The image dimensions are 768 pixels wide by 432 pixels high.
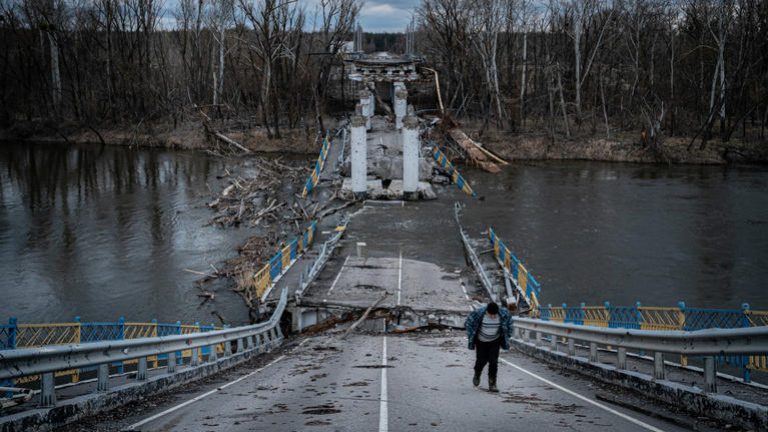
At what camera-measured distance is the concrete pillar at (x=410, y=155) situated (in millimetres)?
39781

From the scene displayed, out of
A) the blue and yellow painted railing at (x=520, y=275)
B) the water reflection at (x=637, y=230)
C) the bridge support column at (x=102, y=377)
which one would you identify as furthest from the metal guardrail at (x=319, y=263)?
the bridge support column at (x=102, y=377)

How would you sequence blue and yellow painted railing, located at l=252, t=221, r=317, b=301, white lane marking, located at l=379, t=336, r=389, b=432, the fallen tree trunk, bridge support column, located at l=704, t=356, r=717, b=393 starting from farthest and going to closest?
the fallen tree trunk → blue and yellow painted railing, located at l=252, t=221, r=317, b=301 → bridge support column, located at l=704, t=356, r=717, b=393 → white lane marking, located at l=379, t=336, r=389, b=432

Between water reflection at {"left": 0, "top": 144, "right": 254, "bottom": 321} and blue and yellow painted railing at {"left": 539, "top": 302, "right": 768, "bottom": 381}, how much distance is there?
11804 mm

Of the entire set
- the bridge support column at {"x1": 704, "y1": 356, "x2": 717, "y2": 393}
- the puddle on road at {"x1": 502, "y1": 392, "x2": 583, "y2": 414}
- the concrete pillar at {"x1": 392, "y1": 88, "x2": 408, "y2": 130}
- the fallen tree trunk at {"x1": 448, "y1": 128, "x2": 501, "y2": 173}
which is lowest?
the puddle on road at {"x1": 502, "y1": 392, "x2": 583, "y2": 414}

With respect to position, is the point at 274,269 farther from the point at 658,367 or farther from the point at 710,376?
the point at 710,376

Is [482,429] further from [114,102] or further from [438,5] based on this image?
[114,102]

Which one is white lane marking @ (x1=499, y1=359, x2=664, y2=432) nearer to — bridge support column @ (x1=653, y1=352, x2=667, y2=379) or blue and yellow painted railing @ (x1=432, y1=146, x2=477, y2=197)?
bridge support column @ (x1=653, y1=352, x2=667, y2=379)

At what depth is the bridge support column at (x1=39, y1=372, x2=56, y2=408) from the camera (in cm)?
720

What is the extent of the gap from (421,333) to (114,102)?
72980 mm

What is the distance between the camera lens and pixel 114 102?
81.6 m

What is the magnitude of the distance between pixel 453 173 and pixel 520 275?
A: 25.9m

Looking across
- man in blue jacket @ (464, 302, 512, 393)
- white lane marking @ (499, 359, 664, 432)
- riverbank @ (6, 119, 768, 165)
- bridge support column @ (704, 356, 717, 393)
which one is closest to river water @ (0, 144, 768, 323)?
riverbank @ (6, 119, 768, 165)

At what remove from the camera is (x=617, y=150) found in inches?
2429

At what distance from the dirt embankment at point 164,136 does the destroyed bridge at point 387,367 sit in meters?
40.8
